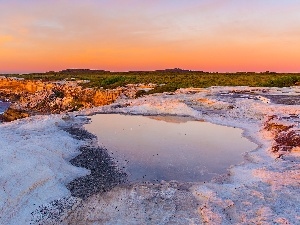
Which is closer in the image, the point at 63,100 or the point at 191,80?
the point at 63,100

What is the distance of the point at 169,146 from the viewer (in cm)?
1962

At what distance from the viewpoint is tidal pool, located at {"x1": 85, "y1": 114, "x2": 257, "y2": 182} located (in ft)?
50.5

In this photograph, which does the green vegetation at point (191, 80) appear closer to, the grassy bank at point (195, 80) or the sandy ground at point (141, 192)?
the grassy bank at point (195, 80)

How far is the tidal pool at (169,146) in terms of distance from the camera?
15.4 meters

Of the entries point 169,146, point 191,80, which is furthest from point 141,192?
point 191,80

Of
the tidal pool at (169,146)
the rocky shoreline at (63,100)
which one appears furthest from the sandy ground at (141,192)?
the rocky shoreline at (63,100)

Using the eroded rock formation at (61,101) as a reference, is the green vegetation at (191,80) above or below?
above

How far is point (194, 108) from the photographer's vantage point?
3209cm

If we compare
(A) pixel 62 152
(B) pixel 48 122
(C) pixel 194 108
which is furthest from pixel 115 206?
(C) pixel 194 108

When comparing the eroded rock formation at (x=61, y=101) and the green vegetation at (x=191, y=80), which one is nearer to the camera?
the eroded rock formation at (x=61, y=101)

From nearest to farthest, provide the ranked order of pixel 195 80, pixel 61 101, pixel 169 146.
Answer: pixel 169 146, pixel 61 101, pixel 195 80

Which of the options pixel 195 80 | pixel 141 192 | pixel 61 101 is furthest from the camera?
pixel 195 80

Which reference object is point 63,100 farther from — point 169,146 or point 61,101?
point 169,146

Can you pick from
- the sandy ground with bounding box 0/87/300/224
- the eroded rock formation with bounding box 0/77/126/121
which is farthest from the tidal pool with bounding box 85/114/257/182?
the eroded rock formation with bounding box 0/77/126/121
